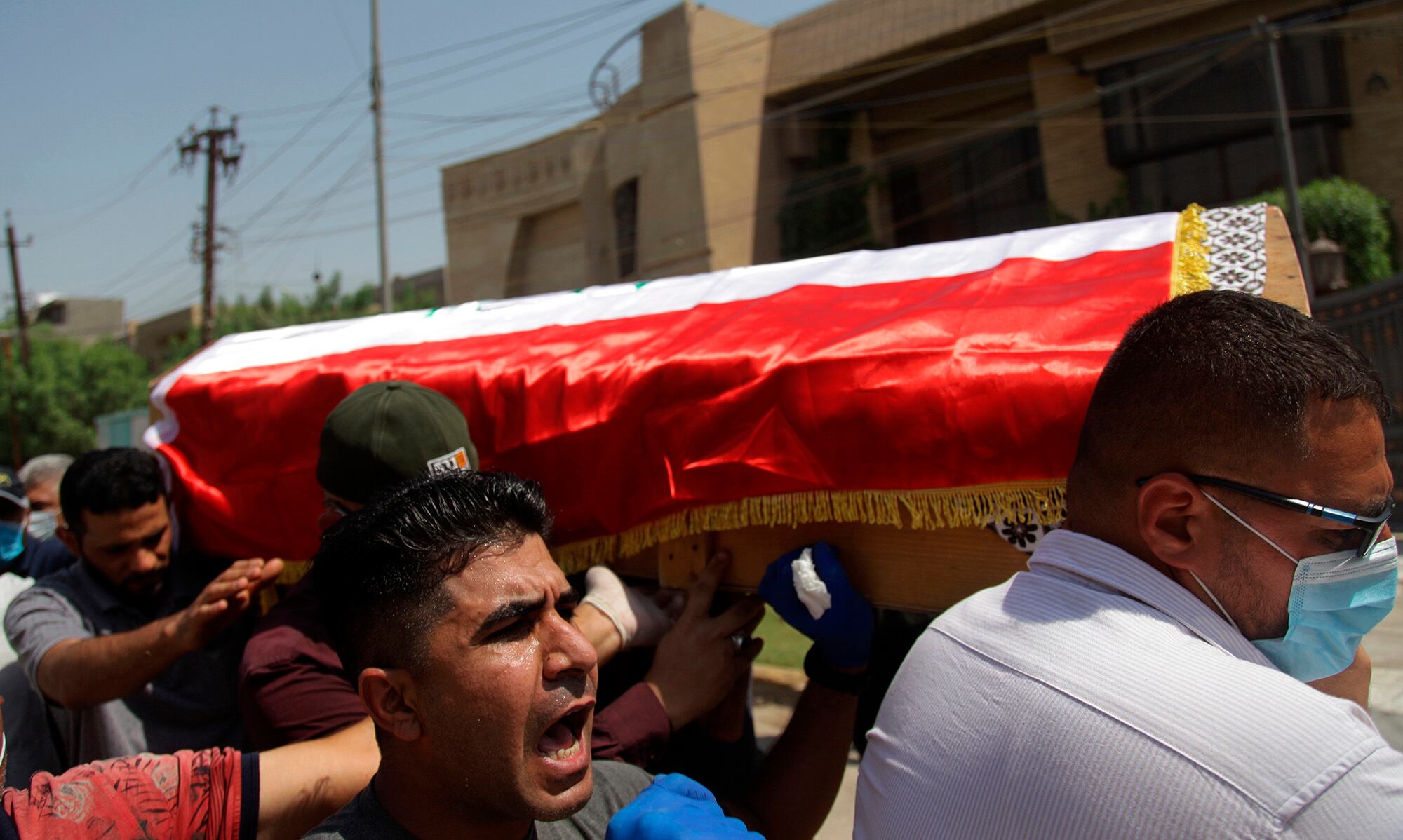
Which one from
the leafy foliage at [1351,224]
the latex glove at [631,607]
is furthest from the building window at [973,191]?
the latex glove at [631,607]

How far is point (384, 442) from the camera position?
6.31ft

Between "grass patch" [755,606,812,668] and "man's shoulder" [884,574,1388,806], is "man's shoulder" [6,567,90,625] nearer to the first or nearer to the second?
"man's shoulder" [884,574,1388,806]

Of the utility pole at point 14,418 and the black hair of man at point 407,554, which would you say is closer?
the black hair of man at point 407,554

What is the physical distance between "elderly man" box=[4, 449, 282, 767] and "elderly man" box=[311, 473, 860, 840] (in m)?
0.87

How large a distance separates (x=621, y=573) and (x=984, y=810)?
4.32 feet

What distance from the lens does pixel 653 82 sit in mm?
18484

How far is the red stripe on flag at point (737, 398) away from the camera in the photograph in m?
1.70

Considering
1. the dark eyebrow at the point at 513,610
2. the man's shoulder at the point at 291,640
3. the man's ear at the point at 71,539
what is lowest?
the man's shoulder at the point at 291,640

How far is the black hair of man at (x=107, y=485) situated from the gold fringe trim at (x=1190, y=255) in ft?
7.85

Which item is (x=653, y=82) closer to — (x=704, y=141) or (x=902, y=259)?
(x=704, y=141)

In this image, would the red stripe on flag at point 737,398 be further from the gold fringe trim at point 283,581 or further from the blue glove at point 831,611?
the blue glove at point 831,611

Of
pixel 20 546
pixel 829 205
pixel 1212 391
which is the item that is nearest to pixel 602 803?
pixel 1212 391

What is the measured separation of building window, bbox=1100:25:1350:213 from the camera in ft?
44.5

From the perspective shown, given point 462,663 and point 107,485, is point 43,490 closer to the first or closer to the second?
point 107,485
